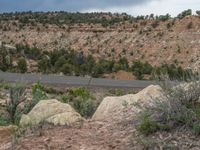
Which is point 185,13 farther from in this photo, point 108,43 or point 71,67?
A: point 71,67

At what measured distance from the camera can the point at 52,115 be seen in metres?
11.5

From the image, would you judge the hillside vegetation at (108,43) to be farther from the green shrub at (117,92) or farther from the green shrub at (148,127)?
the green shrub at (148,127)

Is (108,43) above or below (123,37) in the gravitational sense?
below

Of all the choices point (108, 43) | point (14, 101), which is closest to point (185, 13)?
point (108, 43)

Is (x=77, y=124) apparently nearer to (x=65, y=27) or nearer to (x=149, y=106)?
(x=149, y=106)

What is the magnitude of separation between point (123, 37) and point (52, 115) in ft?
222

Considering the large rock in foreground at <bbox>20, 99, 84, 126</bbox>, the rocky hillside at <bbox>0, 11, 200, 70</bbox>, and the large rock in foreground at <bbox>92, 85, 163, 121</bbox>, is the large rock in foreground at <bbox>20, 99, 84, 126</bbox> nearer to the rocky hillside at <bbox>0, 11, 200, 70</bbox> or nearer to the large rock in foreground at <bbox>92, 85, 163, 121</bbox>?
the large rock in foreground at <bbox>92, 85, 163, 121</bbox>

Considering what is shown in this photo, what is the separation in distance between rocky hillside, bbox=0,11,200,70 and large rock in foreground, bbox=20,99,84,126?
49019 millimetres

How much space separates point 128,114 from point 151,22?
70618mm

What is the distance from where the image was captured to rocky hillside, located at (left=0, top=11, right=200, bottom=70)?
227 feet

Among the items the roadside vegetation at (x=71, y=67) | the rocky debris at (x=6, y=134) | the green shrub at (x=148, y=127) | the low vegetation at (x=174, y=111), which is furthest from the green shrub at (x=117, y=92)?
the green shrub at (x=148, y=127)

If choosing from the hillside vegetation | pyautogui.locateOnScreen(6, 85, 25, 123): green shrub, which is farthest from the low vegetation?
the hillside vegetation

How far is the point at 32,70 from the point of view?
4588cm

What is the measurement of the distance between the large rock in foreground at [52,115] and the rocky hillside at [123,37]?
49019 mm
